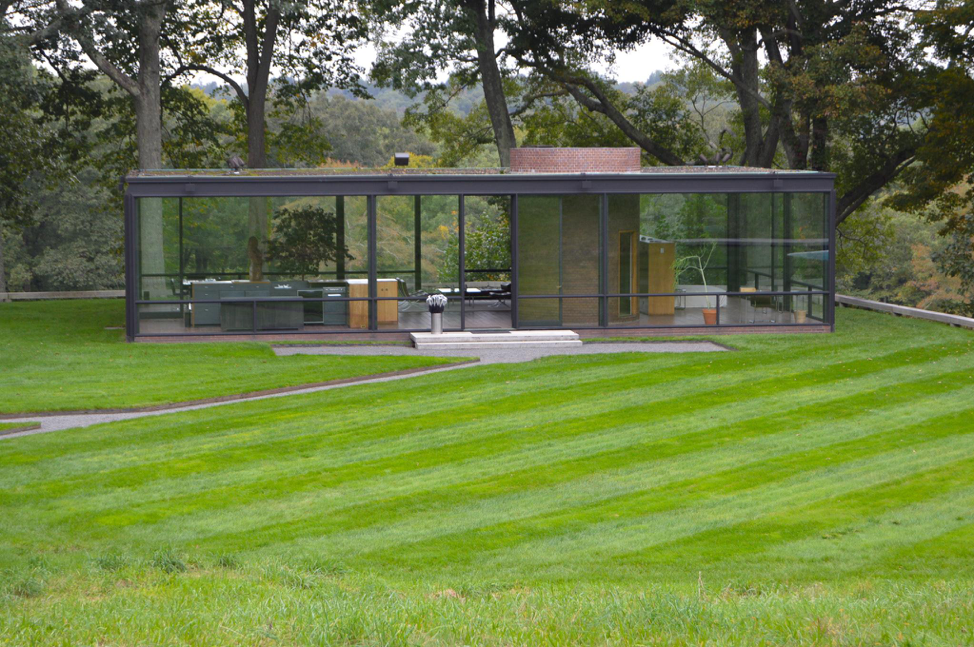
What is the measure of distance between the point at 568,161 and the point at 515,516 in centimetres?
1402

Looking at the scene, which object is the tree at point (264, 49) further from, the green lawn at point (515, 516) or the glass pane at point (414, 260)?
the green lawn at point (515, 516)

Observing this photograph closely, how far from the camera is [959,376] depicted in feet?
52.5

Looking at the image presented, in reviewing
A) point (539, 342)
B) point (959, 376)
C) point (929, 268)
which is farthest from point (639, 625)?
point (929, 268)

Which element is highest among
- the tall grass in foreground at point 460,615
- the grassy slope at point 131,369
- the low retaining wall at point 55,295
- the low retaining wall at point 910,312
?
the low retaining wall at point 55,295

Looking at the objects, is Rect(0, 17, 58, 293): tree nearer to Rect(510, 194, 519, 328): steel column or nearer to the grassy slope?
the grassy slope

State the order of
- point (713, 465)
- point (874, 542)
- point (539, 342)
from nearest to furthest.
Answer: point (874, 542) < point (713, 465) < point (539, 342)

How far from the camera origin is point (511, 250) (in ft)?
70.8

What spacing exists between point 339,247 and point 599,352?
594 centimetres

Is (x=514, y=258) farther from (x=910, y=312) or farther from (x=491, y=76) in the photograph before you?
(x=491, y=76)

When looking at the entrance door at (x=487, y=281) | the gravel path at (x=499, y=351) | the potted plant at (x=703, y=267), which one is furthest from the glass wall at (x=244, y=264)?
the potted plant at (x=703, y=267)

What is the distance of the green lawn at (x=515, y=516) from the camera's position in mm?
5094

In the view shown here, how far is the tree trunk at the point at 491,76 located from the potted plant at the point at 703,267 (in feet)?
33.5

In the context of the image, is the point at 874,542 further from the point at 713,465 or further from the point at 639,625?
the point at 639,625

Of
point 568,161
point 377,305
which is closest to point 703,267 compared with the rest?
point 568,161
